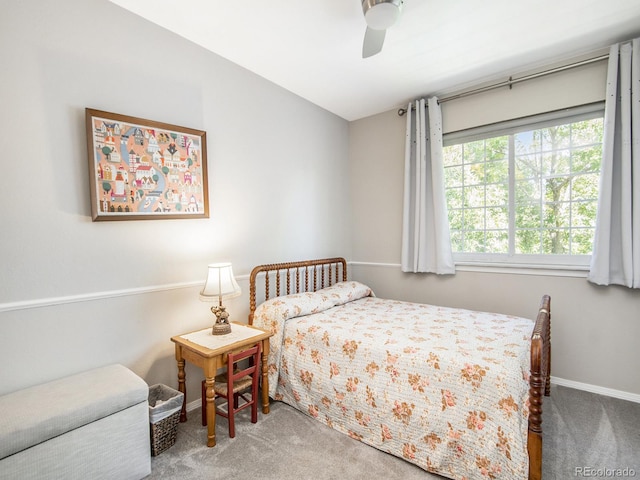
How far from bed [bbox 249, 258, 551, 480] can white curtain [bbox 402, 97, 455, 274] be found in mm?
619

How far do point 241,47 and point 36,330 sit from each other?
2.30 metres

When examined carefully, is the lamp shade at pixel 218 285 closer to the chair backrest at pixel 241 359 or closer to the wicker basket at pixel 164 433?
the chair backrest at pixel 241 359

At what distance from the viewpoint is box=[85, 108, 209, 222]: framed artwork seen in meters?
1.94

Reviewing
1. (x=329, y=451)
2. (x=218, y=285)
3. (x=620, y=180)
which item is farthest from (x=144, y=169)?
(x=620, y=180)

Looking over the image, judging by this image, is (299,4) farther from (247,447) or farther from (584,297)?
(584,297)

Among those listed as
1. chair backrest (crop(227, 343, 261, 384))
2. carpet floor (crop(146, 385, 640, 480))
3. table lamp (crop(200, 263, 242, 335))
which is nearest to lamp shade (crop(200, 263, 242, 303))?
table lamp (crop(200, 263, 242, 335))

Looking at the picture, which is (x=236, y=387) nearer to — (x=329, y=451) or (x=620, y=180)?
(x=329, y=451)

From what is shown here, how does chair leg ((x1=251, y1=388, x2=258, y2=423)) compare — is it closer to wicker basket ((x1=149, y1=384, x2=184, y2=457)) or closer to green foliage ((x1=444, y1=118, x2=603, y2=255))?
wicker basket ((x1=149, y1=384, x2=184, y2=457))

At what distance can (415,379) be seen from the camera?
1.82 metres

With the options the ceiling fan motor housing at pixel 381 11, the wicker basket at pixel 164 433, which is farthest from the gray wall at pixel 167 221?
the ceiling fan motor housing at pixel 381 11

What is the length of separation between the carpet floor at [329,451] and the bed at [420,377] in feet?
0.40

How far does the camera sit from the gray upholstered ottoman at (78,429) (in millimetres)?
1335

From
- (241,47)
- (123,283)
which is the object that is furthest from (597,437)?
(241,47)

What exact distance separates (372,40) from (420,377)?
202 centimetres
